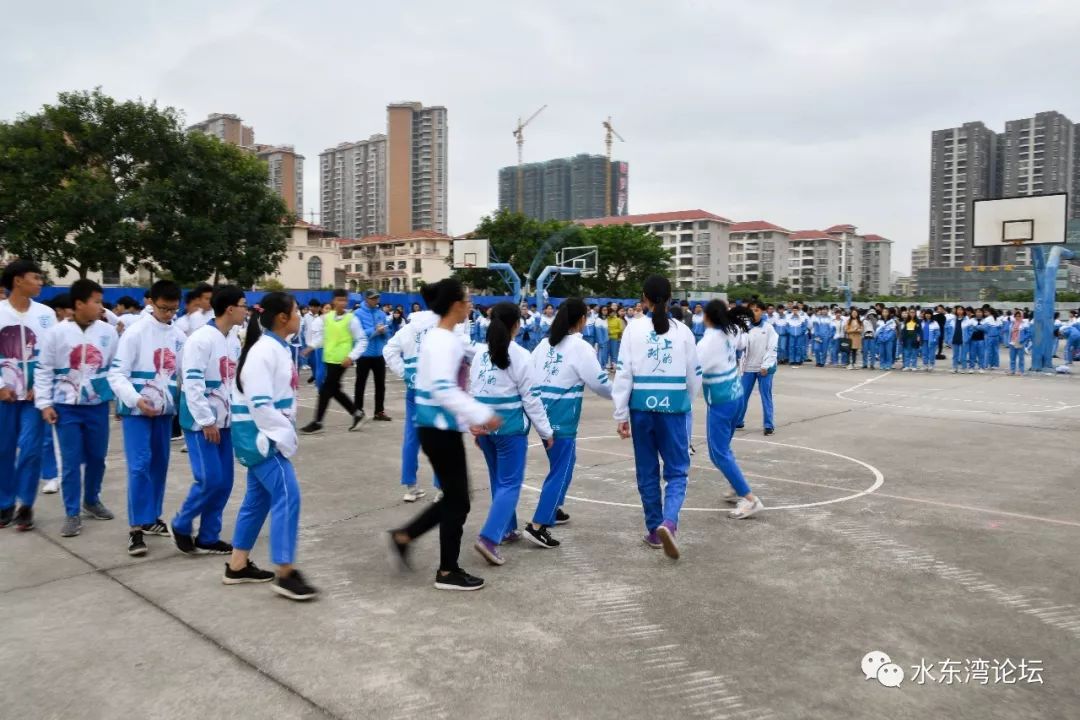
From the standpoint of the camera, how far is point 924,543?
17.9ft

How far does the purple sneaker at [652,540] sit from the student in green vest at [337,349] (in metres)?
5.79

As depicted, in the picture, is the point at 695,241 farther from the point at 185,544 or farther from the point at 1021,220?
the point at 185,544

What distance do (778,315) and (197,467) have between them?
21.7m

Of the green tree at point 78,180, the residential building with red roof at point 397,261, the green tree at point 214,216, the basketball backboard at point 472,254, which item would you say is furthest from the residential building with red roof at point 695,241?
the green tree at point 78,180

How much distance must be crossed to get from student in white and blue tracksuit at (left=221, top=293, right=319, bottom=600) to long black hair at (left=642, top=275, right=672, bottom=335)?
2281 millimetres

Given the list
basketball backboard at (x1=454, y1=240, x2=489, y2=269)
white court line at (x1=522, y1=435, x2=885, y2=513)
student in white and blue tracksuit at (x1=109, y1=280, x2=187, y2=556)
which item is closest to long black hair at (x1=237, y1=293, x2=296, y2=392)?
student in white and blue tracksuit at (x1=109, y1=280, x2=187, y2=556)

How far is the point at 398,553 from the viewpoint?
15.2 ft

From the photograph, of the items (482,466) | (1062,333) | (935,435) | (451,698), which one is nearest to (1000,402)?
→ (935,435)

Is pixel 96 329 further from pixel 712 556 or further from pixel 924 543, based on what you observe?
pixel 924 543

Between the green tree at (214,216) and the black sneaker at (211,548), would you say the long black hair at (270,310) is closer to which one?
the black sneaker at (211,548)

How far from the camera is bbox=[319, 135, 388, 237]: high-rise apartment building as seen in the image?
116m

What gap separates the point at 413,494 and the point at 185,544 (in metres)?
1.94

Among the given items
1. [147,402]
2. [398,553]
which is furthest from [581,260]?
[398,553]

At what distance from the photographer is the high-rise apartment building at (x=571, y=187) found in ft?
413
